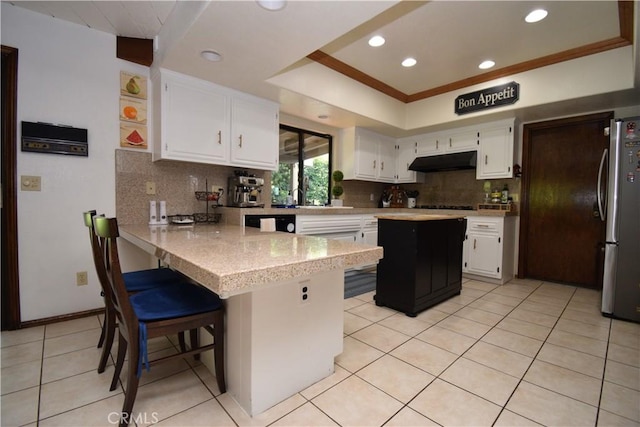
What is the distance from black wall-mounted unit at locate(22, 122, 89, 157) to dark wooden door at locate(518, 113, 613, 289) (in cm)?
520

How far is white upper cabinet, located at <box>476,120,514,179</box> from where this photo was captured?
3842 mm

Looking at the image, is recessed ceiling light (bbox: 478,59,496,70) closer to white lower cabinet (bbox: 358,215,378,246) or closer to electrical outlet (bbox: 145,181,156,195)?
white lower cabinet (bbox: 358,215,378,246)

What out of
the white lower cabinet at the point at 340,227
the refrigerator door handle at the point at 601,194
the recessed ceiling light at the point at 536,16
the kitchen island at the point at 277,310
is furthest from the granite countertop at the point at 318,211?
the recessed ceiling light at the point at 536,16

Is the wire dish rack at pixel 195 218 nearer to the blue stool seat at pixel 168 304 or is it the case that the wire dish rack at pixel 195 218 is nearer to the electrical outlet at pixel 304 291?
the blue stool seat at pixel 168 304

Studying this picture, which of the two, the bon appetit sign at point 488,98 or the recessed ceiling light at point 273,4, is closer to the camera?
the recessed ceiling light at point 273,4

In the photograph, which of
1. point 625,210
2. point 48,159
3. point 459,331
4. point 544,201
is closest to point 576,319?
point 625,210

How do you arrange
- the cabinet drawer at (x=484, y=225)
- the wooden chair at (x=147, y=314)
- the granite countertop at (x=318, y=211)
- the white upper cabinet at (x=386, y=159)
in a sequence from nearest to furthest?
1. the wooden chair at (x=147, y=314)
2. the granite countertop at (x=318, y=211)
3. the cabinet drawer at (x=484, y=225)
4. the white upper cabinet at (x=386, y=159)

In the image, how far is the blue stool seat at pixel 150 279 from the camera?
5.60 feet

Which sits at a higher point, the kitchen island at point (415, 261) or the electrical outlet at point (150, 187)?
the electrical outlet at point (150, 187)

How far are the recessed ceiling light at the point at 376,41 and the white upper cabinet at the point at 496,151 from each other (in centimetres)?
214

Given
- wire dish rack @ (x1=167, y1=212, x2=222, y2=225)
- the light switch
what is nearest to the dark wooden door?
wire dish rack @ (x1=167, y1=212, x2=222, y2=225)

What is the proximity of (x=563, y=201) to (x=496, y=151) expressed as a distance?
108 cm

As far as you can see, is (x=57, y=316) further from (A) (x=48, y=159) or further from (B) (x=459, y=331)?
(B) (x=459, y=331)

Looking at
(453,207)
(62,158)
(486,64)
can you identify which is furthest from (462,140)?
(62,158)
